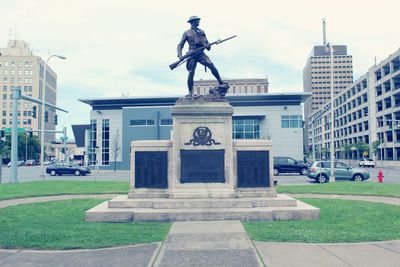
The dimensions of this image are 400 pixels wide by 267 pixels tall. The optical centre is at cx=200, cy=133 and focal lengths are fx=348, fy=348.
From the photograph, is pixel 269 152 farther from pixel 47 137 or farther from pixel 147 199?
pixel 47 137

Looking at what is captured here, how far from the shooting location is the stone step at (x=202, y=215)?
29.7 ft

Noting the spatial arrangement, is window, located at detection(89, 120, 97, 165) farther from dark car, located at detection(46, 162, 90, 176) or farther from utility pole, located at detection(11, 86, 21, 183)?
utility pole, located at detection(11, 86, 21, 183)

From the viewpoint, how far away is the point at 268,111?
58844mm

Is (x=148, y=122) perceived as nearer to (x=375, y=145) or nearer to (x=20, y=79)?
(x=375, y=145)

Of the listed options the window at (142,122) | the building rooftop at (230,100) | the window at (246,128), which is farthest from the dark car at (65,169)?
the window at (246,128)

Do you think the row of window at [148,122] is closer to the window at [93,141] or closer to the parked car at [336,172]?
the window at [93,141]

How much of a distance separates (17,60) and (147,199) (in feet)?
433

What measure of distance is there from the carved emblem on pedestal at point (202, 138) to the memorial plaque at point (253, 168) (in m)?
0.99

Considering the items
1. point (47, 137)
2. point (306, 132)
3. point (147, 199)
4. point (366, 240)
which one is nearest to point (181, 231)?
point (147, 199)

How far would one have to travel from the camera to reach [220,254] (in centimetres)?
576

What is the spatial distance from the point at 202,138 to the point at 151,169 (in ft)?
6.10

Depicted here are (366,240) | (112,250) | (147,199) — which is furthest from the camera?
(147,199)

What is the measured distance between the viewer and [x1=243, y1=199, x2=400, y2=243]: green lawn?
22.7ft

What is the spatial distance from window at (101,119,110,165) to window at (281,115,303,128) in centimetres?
3036
